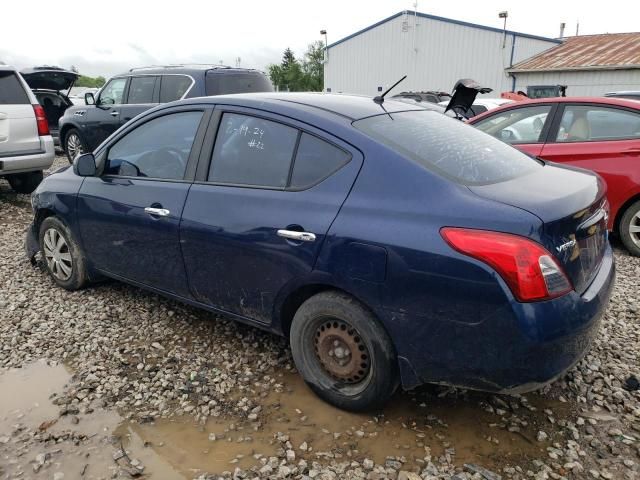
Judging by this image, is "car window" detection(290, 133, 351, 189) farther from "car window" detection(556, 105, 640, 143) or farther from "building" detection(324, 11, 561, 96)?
"building" detection(324, 11, 561, 96)

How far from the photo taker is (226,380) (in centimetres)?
304

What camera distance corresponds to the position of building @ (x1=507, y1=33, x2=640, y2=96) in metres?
21.9

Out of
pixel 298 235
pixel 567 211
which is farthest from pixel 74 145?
pixel 567 211

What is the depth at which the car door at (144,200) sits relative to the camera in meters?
3.28

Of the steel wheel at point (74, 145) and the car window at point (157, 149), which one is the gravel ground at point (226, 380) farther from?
the steel wheel at point (74, 145)

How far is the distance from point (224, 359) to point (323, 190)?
1349 mm

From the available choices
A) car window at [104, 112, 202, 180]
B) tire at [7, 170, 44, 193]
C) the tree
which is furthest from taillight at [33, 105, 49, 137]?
the tree

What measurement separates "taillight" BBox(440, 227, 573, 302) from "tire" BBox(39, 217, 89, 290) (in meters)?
3.14

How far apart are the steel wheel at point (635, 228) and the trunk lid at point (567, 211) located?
107 inches

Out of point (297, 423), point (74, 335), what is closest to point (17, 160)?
point (74, 335)

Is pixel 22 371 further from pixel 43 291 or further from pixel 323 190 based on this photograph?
pixel 323 190

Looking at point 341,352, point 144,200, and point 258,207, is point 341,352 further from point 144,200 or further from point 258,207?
point 144,200

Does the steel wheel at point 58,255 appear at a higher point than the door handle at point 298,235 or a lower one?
lower

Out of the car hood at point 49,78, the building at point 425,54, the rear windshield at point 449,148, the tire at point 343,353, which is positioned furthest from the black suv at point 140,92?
the building at point 425,54
